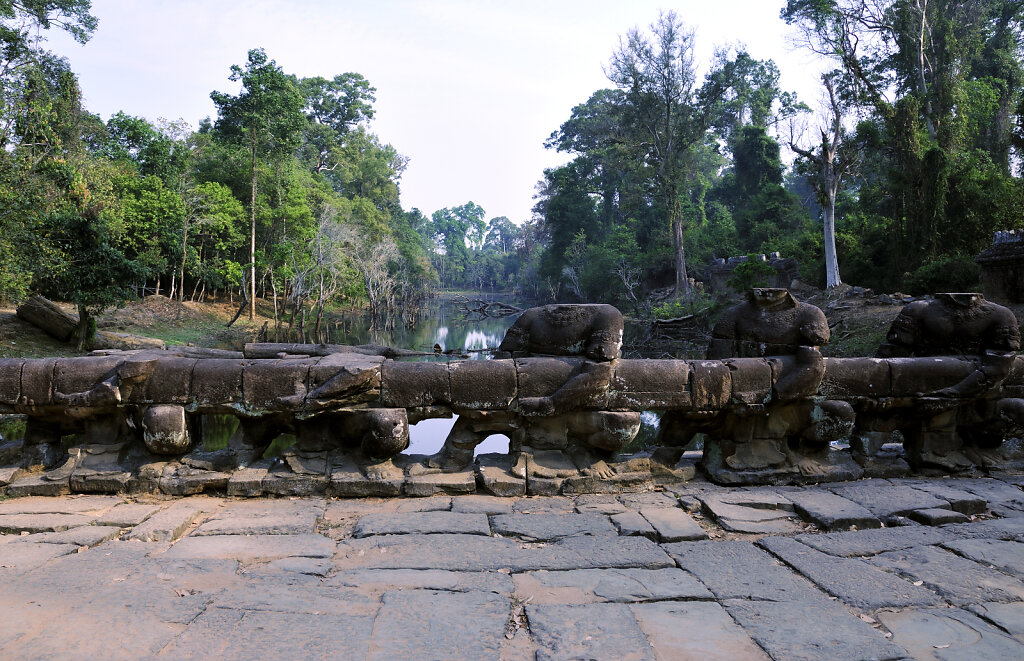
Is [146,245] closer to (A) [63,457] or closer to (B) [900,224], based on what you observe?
(A) [63,457]

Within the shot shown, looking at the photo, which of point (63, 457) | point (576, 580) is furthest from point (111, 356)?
point (576, 580)

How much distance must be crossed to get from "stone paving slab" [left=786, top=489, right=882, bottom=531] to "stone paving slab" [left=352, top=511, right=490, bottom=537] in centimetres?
211

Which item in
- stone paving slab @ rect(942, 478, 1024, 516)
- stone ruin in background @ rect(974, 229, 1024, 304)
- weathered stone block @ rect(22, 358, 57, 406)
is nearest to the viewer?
stone paving slab @ rect(942, 478, 1024, 516)

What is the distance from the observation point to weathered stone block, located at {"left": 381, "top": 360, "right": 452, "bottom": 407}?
4.32 metres

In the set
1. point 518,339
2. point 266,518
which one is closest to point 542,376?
point 518,339

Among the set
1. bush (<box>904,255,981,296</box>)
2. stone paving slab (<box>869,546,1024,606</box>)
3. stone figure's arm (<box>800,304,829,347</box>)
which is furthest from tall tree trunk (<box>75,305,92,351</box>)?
bush (<box>904,255,981,296</box>)

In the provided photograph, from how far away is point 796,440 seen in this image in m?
4.80

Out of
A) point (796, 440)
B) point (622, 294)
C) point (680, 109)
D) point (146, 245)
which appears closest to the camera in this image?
point (796, 440)

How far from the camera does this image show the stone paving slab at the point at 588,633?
2332 mm

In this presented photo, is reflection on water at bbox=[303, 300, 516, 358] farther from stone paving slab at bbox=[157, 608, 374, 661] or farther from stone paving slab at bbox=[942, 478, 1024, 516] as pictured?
stone paving slab at bbox=[157, 608, 374, 661]

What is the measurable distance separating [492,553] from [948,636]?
211 centimetres

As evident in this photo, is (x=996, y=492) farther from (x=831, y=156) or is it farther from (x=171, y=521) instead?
(x=831, y=156)

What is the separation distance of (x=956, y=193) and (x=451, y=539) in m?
21.7

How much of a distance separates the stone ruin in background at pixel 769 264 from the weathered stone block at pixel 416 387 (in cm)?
1884
